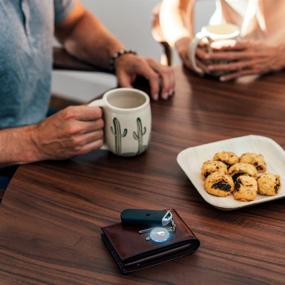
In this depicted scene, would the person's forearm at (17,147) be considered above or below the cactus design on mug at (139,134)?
below

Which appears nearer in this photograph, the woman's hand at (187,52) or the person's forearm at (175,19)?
the woman's hand at (187,52)

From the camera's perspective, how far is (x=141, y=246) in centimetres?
71

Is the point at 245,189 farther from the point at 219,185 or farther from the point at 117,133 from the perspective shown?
the point at 117,133

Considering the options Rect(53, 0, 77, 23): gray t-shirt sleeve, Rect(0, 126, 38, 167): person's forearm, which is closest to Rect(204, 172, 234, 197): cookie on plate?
Rect(0, 126, 38, 167): person's forearm

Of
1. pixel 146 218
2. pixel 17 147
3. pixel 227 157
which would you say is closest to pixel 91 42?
pixel 17 147

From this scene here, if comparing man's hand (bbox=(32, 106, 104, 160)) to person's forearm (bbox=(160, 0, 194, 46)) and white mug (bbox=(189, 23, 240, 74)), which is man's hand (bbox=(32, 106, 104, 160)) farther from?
person's forearm (bbox=(160, 0, 194, 46))

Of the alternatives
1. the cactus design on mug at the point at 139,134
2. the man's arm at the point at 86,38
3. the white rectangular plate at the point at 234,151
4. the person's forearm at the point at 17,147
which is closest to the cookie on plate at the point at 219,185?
the white rectangular plate at the point at 234,151

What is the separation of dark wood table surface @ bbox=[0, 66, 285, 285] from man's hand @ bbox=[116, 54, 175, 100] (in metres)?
0.07

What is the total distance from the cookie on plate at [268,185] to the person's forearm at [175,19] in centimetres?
64

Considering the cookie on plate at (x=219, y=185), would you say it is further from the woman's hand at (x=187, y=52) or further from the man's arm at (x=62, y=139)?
the woman's hand at (x=187, y=52)

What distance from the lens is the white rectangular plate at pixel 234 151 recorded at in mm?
818

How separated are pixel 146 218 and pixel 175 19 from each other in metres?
0.79

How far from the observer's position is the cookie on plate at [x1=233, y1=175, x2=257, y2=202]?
0.80 meters

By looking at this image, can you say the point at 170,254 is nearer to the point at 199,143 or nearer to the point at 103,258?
the point at 103,258
